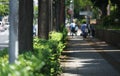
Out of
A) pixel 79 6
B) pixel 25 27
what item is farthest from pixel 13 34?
pixel 79 6

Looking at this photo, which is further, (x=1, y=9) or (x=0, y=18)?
(x=0, y=18)

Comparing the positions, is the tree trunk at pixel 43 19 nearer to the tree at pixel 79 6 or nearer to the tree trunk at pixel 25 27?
the tree trunk at pixel 25 27

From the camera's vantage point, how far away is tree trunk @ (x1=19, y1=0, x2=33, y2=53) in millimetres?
9547

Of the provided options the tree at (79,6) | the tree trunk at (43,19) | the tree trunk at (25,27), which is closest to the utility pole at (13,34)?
Answer: the tree trunk at (25,27)

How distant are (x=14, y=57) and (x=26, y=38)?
11.1 feet

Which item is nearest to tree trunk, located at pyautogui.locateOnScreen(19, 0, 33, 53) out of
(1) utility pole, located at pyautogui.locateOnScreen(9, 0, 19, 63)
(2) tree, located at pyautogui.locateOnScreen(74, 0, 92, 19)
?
(1) utility pole, located at pyautogui.locateOnScreen(9, 0, 19, 63)

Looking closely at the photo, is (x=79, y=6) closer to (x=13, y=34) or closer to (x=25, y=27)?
(x=25, y=27)

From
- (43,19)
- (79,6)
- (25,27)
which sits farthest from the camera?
(79,6)

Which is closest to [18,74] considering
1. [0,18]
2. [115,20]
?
[115,20]

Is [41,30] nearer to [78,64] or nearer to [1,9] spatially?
[78,64]

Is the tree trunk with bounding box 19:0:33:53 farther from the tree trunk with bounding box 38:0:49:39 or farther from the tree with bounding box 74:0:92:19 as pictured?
the tree with bounding box 74:0:92:19

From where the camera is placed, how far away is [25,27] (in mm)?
9750

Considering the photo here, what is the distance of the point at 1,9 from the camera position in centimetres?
9819

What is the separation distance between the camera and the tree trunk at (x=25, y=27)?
9547mm
